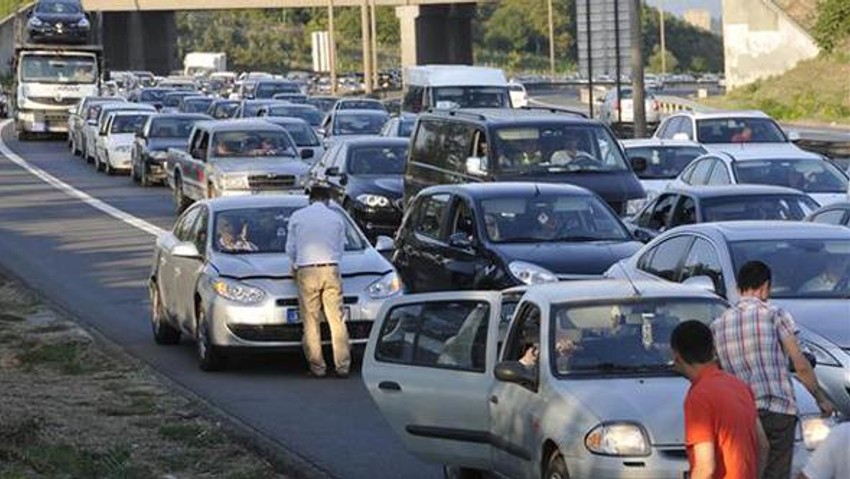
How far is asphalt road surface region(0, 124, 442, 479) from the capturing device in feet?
47.1

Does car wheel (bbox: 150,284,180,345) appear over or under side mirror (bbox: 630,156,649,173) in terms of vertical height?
under

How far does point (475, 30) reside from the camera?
194m

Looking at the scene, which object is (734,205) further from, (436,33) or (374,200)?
(436,33)

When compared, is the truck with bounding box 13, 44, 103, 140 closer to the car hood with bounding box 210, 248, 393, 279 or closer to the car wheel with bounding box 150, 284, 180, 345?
the car wheel with bounding box 150, 284, 180, 345

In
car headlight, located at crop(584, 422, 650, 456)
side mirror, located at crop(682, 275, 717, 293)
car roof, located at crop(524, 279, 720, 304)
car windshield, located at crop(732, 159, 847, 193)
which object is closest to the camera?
car headlight, located at crop(584, 422, 650, 456)

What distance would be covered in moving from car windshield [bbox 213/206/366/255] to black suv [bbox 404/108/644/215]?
19.7 ft

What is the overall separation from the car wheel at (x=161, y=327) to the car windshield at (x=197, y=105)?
41948mm

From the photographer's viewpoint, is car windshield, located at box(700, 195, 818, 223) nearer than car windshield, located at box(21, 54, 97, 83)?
Yes

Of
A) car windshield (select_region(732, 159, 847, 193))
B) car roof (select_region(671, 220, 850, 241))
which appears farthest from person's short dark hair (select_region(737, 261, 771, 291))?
car windshield (select_region(732, 159, 847, 193))

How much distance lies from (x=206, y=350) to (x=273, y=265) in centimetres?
96

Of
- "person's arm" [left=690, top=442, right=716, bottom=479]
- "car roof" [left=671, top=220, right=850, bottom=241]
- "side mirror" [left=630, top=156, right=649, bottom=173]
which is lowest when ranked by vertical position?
"side mirror" [left=630, top=156, right=649, bottom=173]

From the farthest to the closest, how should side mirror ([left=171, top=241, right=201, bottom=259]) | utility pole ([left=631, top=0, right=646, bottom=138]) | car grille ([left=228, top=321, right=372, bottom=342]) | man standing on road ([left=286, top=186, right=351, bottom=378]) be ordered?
utility pole ([left=631, top=0, right=646, bottom=138]) < side mirror ([left=171, top=241, right=201, bottom=259]) < car grille ([left=228, top=321, right=372, bottom=342]) < man standing on road ([left=286, top=186, right=351, bottom=378])

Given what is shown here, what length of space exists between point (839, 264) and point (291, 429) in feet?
13.4

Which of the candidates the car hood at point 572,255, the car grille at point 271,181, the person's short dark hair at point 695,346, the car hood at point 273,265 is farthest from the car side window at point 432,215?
the car grille at point 271,181
